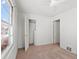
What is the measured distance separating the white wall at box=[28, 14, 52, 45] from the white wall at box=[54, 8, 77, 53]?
5.14 ft

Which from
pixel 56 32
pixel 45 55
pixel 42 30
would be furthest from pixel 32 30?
pixel 45 55

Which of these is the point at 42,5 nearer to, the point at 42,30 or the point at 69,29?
the point at 69,29

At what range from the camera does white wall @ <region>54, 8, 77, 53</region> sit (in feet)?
13.1

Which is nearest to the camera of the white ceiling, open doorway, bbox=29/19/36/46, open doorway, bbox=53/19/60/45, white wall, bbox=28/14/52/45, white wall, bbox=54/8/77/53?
the white ceiling

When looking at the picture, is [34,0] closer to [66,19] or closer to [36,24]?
[66,19]

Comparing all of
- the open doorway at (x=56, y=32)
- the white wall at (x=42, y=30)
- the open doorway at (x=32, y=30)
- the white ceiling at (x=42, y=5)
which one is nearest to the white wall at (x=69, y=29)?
the white ceiling at (x=42, y=5)

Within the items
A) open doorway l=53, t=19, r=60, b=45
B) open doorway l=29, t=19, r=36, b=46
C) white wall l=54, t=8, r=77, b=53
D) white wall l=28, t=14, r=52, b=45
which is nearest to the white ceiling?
white wall l=54, t=8, r=77, b=53

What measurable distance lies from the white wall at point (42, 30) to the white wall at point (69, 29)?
5.14ft

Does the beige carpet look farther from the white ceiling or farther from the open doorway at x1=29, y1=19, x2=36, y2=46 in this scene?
the white ceiling

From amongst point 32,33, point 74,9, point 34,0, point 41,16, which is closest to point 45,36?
point 32,33

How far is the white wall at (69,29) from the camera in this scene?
13.1 feet

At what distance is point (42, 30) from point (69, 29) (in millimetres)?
2392

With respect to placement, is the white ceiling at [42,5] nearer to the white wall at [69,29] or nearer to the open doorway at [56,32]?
the white wall at [69,29]

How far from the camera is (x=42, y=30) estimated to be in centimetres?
623
